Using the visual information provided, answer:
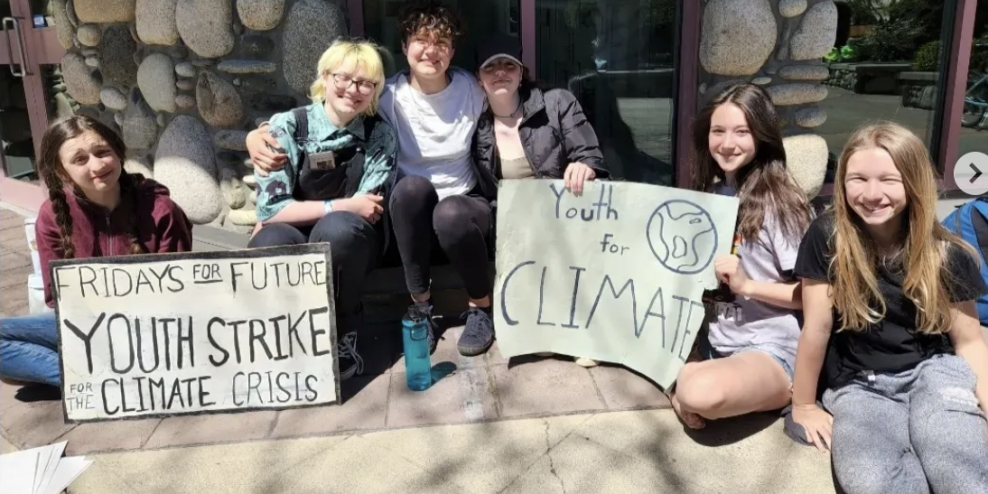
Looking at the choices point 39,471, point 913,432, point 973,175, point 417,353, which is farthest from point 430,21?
point 973,175

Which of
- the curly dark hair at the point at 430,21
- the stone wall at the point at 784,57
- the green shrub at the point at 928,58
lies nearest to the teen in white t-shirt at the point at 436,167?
the curly dark hair at the point at 430,21

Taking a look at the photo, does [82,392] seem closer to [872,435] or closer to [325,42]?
[325,42]

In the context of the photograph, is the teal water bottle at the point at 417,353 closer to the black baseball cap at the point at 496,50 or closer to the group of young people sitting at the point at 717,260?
the group of young people sitting at the point at 717,260

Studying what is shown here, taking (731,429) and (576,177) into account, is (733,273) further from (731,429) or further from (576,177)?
(576,177)

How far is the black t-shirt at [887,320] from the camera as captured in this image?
2.04 meters

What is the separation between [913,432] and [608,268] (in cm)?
110

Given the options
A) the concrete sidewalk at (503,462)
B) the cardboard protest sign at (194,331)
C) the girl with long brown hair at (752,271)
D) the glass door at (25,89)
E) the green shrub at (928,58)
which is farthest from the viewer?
the glass door at (25,89)

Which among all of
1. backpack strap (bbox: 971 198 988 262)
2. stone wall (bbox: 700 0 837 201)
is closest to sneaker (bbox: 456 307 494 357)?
stone wall (bbox: 700 0 837 201)

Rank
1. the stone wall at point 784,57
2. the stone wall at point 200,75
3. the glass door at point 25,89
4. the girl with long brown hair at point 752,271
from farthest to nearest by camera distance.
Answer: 1. the glass door at point 25,89
2. the stone wall at point 784,57
3. the stone wall at point 200,75
4. the girl with long brown hair at point 752,271

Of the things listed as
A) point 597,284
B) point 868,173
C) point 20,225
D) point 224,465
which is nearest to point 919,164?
point 868,173

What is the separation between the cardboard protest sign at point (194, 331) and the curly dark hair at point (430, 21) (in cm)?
95

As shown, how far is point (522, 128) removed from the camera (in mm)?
2887

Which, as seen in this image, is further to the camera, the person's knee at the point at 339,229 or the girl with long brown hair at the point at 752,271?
the person's knee at the point at 339,229

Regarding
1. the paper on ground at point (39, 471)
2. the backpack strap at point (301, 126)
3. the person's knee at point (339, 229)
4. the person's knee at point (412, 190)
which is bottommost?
the paper on ground at point (39, 471)
